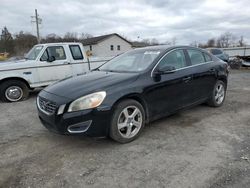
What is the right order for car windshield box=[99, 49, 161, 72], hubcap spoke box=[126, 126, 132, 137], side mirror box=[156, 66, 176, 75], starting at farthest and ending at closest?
1. car windshield box=[99, 49, 161, 72]
2. side mirror box=[156, 66, 176, 75]
3. hubcap spoke box=[126, 126, 132, 137]

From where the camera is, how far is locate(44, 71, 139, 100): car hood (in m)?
3.83

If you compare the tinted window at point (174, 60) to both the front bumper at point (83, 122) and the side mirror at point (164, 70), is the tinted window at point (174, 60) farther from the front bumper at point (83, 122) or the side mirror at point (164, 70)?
the front bumper at point (83, 122)

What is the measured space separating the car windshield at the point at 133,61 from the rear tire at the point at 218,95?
2.03m

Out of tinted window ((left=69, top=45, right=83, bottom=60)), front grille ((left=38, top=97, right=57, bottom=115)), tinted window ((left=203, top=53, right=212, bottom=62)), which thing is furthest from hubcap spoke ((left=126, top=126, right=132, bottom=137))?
tinted window ((left=69, top=45, right=83, bottom=60))

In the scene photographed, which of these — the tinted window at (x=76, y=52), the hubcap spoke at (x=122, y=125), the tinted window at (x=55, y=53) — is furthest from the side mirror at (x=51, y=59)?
the hubcap spoke at (x=122, y=125)

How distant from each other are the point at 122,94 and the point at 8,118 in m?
3.44

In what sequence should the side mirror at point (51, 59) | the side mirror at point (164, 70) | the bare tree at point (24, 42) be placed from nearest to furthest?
1. the side mirror at point (164, 70)
2. the side mirror at point (51, 59)
3. the bare tree at point (24, 42)

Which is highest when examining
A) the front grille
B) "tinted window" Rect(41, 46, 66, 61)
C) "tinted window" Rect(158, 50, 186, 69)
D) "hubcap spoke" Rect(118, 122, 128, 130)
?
"tinted window" Rect(41, 46, 66, 61)

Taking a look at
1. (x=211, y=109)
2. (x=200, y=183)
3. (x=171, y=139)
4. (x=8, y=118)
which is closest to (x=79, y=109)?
(x=171, y=139)

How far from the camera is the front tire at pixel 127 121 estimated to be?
387cm

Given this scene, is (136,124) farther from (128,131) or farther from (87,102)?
(87,102)

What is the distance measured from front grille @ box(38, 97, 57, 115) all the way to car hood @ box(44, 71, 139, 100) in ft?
0.61

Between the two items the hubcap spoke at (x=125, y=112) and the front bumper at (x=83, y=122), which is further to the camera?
the hubcap spoke at (x=125, y=112)

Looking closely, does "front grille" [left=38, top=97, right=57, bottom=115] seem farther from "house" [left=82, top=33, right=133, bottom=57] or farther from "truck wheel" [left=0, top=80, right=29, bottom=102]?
"house" [left=82, top=33, right=133, bottom=57]
